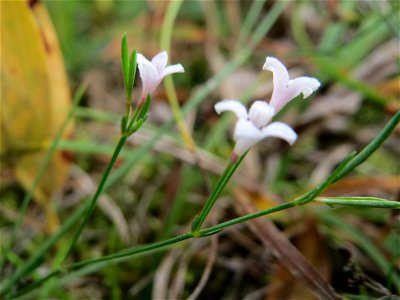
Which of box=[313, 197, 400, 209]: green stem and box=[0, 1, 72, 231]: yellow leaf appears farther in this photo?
box=[0, 1, 72, 231]: yellow leaf

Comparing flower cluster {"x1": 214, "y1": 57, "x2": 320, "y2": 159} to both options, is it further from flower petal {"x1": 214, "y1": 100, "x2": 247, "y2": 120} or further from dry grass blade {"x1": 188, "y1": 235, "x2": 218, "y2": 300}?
dry grass blade {"x1": 188, "y1": 235, "x2": 218, "y2": 300}

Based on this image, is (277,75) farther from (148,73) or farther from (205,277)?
(205,277)

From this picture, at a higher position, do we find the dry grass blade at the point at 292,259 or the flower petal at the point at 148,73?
the flower petal at the point at 148,73

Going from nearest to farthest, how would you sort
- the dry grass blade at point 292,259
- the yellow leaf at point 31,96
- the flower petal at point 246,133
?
the flower petal at point 246,133 → the dry grass blade at point 292,259 → the yellow leaf at point 31,96

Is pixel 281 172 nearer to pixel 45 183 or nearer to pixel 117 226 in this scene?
pixel 117 226

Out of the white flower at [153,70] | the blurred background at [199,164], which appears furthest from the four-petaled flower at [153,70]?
the blurred background at [199,164]

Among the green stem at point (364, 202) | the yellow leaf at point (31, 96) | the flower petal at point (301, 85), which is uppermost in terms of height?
the yellow leaf at point (31, 96)

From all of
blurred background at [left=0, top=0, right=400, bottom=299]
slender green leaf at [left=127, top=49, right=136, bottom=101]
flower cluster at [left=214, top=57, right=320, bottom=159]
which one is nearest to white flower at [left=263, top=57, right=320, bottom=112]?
flower cluster at [left=214, top=57, right=320, bottom=159]

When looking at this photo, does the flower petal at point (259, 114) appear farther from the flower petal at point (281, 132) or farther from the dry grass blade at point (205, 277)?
the dry grass blade at point (205, 277)
